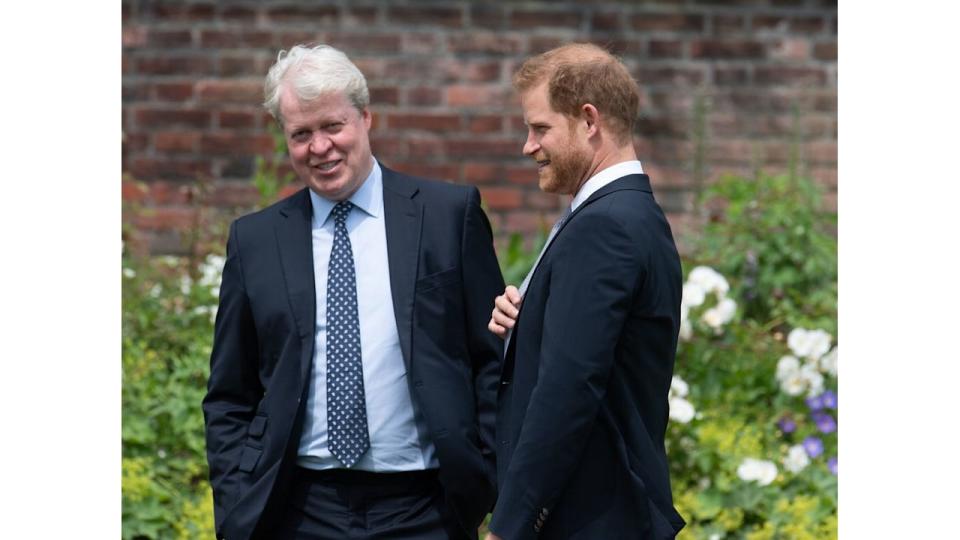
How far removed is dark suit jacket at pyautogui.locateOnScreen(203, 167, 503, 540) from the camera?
3076 millimetres

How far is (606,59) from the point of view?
8.66 feet

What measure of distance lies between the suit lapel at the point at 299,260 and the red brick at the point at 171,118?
8.75 feet

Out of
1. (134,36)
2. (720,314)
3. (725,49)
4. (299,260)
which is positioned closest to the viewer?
(299,260)

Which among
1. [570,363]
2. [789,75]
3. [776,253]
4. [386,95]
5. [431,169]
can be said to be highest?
[789,75]

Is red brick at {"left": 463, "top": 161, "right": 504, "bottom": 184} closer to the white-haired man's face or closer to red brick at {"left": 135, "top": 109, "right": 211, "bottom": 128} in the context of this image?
red brick at {"left": 135, "top": 109, "right": 211, "bottom": 128}

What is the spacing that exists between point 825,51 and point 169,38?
290 cm

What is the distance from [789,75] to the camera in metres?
6.00

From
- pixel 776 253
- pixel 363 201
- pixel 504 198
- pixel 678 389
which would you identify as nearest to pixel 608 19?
pixel 504 198

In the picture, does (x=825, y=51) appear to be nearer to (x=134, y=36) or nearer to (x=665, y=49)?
(x=665, y=49)

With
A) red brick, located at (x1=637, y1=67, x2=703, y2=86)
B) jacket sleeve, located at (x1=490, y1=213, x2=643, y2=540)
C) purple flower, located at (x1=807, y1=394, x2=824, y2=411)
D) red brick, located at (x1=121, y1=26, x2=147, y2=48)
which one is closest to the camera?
jacket sleeve, located at (x1=490, y1=213, x2=643, y2=540)

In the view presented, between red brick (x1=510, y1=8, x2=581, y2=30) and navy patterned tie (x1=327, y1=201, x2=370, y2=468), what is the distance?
2898 mm

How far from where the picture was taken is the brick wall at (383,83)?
5844 millimetres

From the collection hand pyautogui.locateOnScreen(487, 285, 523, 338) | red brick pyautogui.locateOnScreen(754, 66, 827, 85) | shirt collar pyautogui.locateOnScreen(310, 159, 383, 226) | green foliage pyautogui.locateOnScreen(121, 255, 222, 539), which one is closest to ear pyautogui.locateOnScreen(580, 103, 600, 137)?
hand pyautogui.locateOnScreen(487, 285, 523, 338)

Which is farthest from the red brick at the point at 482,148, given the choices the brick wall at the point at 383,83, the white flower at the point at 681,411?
the white flower at the point at 681,411
